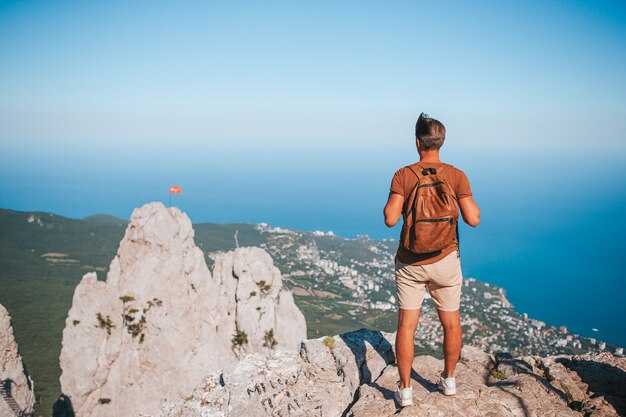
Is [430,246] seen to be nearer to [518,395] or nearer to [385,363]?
[518,395]

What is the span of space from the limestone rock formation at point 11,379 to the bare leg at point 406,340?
17.3 metres

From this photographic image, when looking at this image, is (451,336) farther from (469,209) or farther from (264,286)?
(264,286)

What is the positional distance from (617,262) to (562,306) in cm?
5510

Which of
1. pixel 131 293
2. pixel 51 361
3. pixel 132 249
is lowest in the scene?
pixel 51 361

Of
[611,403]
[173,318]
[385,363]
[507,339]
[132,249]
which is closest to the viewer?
[611,403]

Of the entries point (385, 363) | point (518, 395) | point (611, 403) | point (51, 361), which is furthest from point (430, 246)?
point (51, 361)

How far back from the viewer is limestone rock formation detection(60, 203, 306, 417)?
22.1 metres

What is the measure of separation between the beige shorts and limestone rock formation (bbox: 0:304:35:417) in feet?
58.3

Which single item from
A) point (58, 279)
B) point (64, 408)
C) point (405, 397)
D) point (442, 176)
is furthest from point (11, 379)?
point (58, 279)

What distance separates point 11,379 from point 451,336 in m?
19.1

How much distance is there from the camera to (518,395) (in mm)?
5797

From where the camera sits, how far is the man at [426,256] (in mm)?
4922

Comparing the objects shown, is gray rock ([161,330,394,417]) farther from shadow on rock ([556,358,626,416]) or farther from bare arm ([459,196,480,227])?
bare arm ([459,196,480,227])

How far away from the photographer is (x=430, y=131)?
5.03 m
